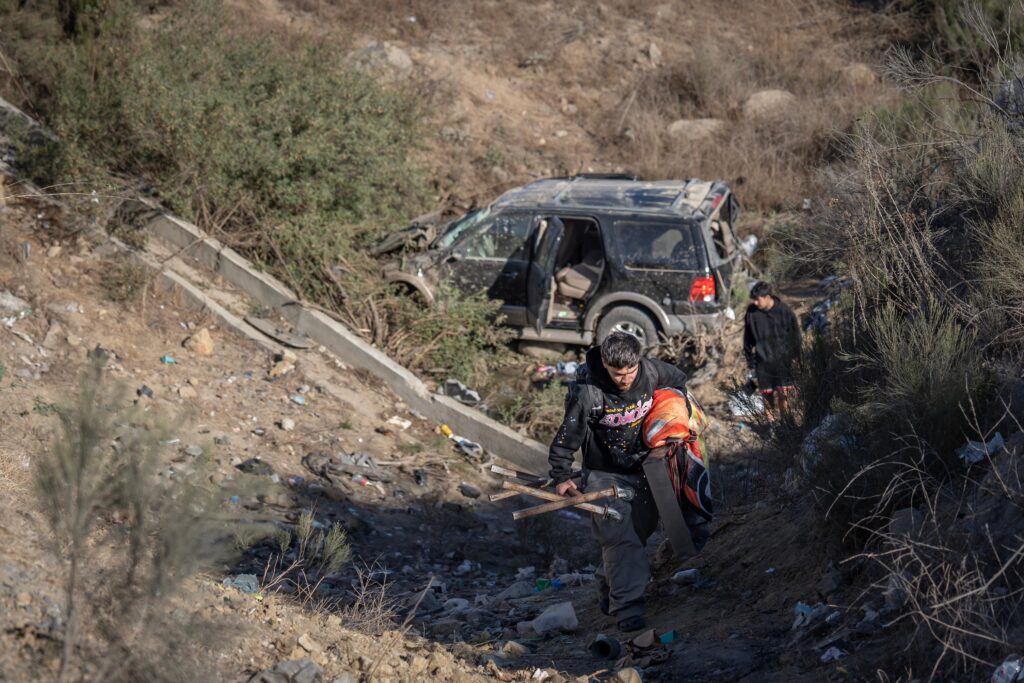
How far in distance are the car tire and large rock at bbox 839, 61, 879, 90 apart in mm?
9713

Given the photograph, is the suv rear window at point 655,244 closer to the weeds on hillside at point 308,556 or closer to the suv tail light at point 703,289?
the suv tail light at point 703,289

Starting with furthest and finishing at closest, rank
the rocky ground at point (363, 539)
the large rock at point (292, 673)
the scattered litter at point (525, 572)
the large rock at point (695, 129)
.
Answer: the large rock at point (695, 129)
the scattered litter at point (525, 572)
the rocky ground at point (363, 539)
the large rock at point (292, 673)

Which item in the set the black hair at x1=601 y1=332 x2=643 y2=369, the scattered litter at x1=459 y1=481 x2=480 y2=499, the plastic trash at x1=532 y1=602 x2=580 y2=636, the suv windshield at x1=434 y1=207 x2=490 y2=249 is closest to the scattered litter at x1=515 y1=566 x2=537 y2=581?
the scattered litter at x1=459 y1=481 x2=480 y2=499

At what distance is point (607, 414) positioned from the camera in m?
5.71

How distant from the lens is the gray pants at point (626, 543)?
5645 mm

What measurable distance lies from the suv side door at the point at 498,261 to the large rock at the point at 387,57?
766 cm

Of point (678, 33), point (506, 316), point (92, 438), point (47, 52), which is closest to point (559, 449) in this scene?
point (92, 438)

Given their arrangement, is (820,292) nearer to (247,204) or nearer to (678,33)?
(247,204)

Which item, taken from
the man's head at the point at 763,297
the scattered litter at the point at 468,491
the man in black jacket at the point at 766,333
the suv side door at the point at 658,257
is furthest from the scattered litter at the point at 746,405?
the scattered litter at the point at 468,491

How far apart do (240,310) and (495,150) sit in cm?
793

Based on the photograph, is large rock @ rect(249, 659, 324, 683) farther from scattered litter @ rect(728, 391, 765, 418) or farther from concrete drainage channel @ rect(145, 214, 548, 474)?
concrete drainage channel @ rect(145, 214, 548, 474)

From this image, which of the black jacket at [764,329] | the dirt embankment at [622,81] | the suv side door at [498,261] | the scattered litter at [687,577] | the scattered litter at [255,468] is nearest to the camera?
the scattered litter at [687,577]

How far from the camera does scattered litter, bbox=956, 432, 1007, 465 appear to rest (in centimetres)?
511

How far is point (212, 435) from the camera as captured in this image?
29.2 ft
